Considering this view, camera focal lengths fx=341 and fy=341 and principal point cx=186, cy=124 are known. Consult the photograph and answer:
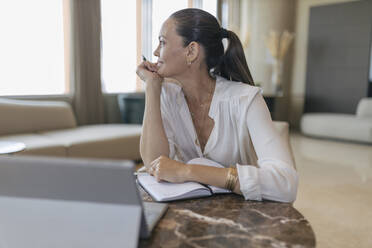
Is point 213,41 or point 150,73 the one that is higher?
point 213,41

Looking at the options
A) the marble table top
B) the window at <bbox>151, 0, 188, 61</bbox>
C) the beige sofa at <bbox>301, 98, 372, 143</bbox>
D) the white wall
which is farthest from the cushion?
the marble table top

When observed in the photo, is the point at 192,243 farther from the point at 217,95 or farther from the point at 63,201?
the point at 217,95

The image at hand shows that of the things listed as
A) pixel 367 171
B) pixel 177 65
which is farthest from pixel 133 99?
pixel 177 65

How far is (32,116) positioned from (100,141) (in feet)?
2.74

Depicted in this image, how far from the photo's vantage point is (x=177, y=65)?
50.3 inches

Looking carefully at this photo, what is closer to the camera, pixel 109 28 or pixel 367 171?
pixel 367 171

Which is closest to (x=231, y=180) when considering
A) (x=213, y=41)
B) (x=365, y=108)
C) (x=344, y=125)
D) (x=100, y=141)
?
(x=213, y=41)

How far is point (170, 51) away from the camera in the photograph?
1.25 m

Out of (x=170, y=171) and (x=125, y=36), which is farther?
(x=125, y=36)

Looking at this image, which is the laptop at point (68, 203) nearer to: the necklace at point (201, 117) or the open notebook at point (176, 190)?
the open notebook at point (176, 190)

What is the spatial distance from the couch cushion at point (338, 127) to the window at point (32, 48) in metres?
4.02

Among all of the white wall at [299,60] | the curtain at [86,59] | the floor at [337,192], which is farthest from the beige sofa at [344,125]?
the curtain at [86,59]

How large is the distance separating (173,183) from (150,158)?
1.10 feet

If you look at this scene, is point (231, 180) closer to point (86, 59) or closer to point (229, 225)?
point (229, 225)
